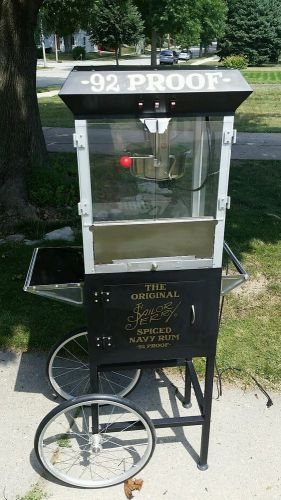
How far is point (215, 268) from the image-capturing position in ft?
8.44

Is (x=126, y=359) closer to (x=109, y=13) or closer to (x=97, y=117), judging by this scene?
(x=97, y=117)

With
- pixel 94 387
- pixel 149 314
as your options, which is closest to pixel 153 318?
pixel 149 314

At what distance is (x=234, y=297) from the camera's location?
494cm

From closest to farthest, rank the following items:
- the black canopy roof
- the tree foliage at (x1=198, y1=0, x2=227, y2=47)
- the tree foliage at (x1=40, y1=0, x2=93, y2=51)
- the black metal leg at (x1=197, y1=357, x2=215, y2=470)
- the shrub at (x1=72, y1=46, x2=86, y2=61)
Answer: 1. the black canopy roof
2. the black metal leg at (x1=197, y1=357, x2=215, y2=470)
3. the tree foliage at (x1=40, y1=0, x2=93, y2=51)
4. the tree foliage at (x1=198, y1=0, x2=227, y2=47)
5. the shrub at (x1=72, y1=46, x2=86, y2=61)

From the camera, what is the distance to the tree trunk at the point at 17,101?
6.18m

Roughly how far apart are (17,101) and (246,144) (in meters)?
6.83

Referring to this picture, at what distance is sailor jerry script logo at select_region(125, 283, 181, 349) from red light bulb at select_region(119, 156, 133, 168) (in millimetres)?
623

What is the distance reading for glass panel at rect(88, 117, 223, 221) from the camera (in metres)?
2.31

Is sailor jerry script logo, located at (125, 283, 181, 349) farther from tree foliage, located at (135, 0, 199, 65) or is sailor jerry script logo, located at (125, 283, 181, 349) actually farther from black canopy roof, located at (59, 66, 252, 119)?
tree foliage, located at (135, 0, 199, 65)

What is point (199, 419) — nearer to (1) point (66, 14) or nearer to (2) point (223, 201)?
Result: (2) point (223, 201)

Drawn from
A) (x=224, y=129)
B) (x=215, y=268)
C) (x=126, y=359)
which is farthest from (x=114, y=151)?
(x=126, y=359)

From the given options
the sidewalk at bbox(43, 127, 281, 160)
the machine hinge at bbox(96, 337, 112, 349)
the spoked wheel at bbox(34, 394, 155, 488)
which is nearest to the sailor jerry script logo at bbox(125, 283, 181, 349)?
the machine hinge at bbox(96, 337, 112, 349)

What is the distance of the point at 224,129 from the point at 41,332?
270 cm

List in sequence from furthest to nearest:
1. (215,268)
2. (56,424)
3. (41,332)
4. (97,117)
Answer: (41,332), (56,424), (215,268), (97,117)
